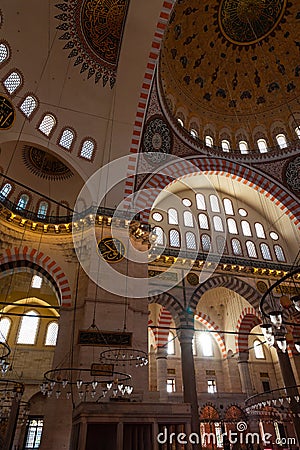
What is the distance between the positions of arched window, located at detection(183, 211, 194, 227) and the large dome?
11.3 feet

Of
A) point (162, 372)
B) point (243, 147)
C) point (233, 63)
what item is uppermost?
point (233, 63)

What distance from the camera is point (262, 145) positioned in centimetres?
1268

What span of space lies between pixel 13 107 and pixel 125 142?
326cm

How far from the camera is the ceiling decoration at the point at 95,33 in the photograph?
8.09m

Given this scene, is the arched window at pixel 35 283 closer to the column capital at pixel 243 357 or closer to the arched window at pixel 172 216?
the arched window at pixel 172 216

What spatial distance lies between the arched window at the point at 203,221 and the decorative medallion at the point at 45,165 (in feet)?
18.4

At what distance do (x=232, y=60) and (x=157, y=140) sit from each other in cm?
512

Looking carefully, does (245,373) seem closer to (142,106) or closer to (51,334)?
(51,334)

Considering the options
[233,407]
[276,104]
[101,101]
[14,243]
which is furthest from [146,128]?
[233,407]

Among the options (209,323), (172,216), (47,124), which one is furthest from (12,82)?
(209,323)

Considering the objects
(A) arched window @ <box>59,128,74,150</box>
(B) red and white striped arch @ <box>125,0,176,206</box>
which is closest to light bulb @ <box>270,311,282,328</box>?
(B) red and white striped arch @ <box>125,0,176,206</box>

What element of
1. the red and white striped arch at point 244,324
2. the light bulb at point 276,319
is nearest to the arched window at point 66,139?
the light bulb at point 276,319

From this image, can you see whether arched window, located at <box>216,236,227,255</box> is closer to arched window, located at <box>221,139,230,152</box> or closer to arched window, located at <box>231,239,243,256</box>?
arched window, located at <box>231,239,243,256</box>

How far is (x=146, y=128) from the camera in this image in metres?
10.1
